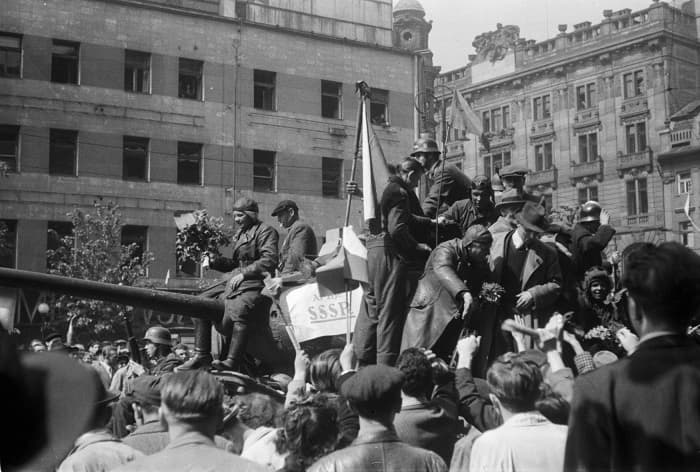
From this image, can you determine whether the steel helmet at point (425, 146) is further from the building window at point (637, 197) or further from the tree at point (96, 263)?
the building window at point (637, 197)

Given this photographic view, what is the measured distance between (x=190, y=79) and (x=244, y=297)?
30.5m

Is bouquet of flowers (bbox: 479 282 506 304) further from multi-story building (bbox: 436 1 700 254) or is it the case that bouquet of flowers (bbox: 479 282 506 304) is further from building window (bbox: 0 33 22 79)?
multi-story building (bbox: 436 1 700 254)

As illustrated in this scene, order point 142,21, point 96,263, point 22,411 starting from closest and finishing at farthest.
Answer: point 22,411
point 96,263
point 142,21

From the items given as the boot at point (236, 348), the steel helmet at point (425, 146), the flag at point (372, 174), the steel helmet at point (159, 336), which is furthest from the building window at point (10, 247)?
the steel helmet at point (425, 146)

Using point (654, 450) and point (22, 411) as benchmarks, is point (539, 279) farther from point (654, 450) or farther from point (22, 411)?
point (22, 411)

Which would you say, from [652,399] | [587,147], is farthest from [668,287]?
[587,147]

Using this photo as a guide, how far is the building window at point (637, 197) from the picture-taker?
62.7 m

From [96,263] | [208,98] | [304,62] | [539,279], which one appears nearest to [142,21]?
[208,98]

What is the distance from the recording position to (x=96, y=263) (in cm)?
3338

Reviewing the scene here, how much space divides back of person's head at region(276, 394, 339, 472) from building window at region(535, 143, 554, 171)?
64.2m

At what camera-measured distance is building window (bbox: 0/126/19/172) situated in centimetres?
3603

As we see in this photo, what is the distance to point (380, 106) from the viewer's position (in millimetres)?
43531

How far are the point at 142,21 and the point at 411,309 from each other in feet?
106

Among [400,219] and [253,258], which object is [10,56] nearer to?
[253,258]
